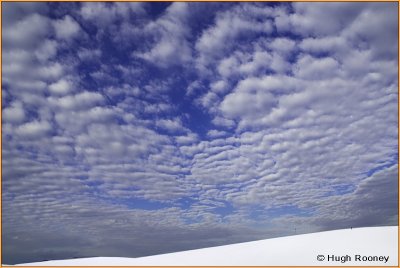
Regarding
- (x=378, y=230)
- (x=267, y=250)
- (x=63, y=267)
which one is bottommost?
(x=63, y=267)

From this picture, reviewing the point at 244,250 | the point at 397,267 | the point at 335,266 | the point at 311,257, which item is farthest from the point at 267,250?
the point at 397,267

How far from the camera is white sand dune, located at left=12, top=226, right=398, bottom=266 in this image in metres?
20.5

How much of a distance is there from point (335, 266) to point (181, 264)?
33.9ft

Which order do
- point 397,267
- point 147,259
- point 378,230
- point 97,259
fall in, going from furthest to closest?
point 97,259 < point 147,259 < point 378,230 < point 397,267

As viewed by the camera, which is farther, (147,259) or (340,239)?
(147,259)

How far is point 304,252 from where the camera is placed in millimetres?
22125

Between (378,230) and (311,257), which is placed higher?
(378,230)

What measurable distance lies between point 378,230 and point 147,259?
18124 millimetres

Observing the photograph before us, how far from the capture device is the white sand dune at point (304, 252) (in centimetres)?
2048

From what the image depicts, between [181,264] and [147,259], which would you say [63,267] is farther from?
[181,264]

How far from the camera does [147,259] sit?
2670cm

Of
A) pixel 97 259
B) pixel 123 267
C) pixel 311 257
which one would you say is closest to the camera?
pixel 311 257

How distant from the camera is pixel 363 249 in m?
21.4

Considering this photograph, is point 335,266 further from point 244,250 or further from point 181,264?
point 181,264
